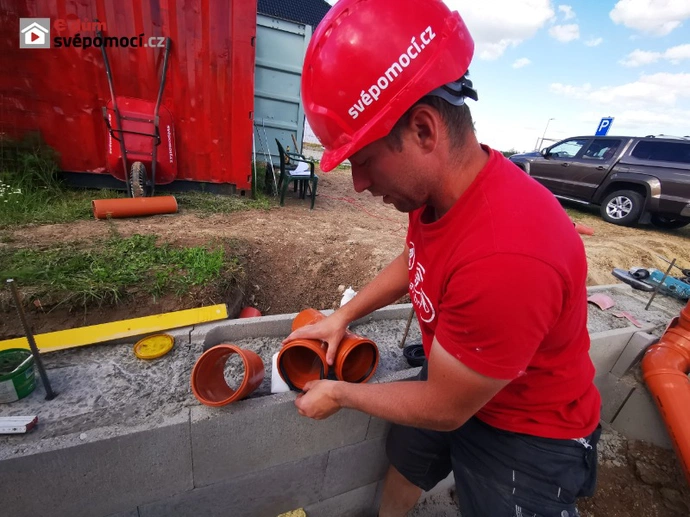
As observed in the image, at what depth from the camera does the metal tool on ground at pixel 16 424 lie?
4.21 ft

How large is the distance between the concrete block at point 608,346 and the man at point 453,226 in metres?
1.89

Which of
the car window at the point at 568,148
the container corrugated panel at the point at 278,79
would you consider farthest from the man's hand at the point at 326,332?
the car window at the point at 568,148

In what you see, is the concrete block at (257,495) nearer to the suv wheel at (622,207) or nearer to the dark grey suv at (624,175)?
the dark grey suv at (624,175)

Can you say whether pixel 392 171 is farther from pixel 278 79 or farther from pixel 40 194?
pixel 278 79

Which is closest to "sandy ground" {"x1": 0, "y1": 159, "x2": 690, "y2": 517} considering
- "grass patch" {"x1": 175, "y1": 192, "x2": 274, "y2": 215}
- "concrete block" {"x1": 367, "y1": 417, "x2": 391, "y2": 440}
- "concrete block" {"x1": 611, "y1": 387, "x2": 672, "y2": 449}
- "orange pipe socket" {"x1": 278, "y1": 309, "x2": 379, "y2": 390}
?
"concrete block" {"x1": 611, "y1": 387, "x2": 672, "y2": 449}

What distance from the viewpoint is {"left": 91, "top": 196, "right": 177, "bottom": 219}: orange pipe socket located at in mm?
3727

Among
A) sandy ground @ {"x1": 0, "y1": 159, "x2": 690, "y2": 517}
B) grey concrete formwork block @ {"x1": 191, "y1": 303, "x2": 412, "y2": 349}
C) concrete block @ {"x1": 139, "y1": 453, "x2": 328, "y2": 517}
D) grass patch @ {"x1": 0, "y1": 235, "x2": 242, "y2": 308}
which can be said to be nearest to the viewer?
concrete block @ {"x1": 139, "y1": 453, "x2": 328, "y2": 517}

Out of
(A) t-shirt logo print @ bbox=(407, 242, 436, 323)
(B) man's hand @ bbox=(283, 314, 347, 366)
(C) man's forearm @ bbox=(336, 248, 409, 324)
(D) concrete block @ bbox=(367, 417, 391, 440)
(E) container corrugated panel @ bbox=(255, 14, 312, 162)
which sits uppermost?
(E) container corrugated panel @ bbox=(255, 14, 312, 162)

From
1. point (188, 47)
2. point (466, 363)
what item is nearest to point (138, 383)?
point (466, 363)

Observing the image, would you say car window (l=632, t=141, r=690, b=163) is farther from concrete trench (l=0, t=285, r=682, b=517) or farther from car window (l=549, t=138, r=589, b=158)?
concrete trench (l=0, t=285, r=682, b=517)

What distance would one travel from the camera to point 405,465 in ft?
5.62

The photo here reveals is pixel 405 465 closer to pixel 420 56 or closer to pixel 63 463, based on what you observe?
pixel 63 463

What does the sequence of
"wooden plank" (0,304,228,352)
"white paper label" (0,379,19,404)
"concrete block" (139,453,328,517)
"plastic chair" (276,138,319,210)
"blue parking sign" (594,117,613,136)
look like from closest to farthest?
"white paper label" (0,379,19,404) < "concrete block" (139,453,328,517) < "wooden plank" (0,304,228,352) < "plastic chair" (276,138,319,210) < "blue parking sign" (594,117,613,136)

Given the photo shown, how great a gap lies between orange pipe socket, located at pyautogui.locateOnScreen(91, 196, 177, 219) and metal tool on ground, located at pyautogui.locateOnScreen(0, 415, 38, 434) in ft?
9.79
